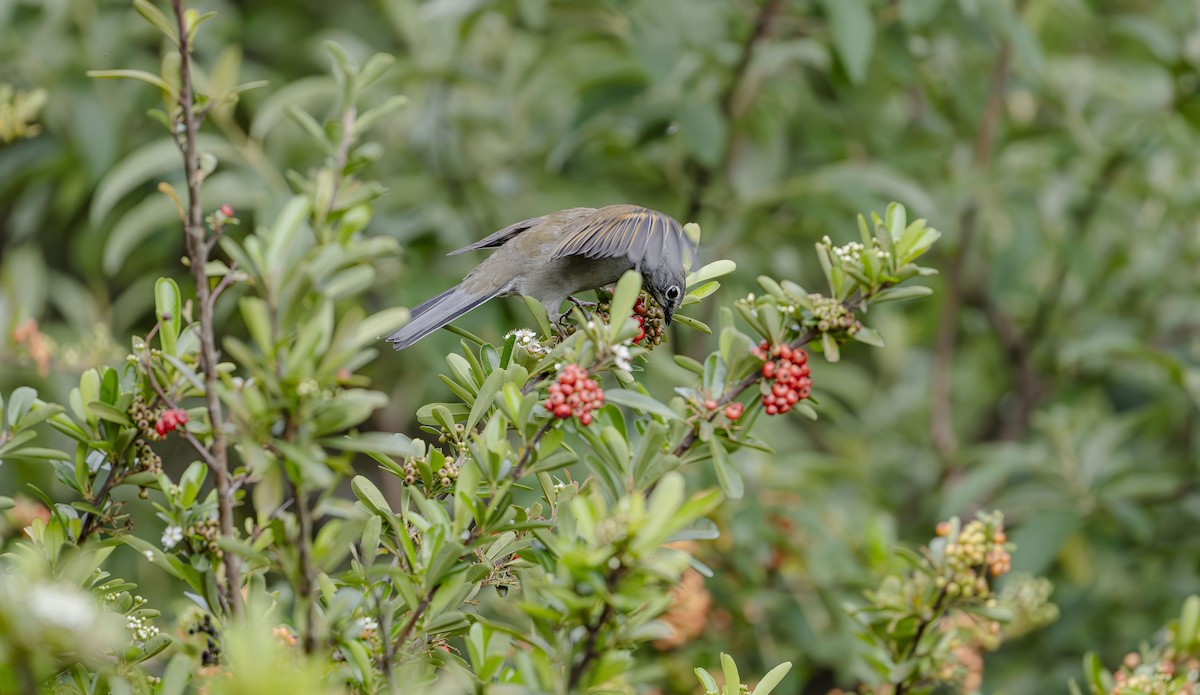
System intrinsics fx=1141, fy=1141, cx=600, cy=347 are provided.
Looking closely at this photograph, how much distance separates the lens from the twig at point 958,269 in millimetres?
4285

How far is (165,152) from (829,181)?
Answer: 2.18m

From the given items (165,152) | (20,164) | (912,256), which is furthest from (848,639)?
(20,164)

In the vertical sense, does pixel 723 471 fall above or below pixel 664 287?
below

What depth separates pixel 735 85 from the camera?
3975 mm

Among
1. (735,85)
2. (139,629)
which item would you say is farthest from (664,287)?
(735,85)

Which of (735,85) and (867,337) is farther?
(735,85)

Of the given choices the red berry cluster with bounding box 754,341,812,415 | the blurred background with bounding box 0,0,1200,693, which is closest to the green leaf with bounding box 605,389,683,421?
the red berry cluster with bounding box 754,341,812,415

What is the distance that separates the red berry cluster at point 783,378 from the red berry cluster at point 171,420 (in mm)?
813

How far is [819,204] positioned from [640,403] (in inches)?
97.9

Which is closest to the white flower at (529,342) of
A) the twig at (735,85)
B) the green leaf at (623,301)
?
the green leaf at (623,301)

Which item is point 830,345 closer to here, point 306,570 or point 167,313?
point 306,570

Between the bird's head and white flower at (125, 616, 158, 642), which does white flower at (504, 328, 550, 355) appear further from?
white flower at (125, 616, 158, 642)

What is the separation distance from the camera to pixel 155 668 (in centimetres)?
286

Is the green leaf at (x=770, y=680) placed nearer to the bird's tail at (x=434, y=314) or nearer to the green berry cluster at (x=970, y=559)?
the green berry cluster at (x=970, y=559)
